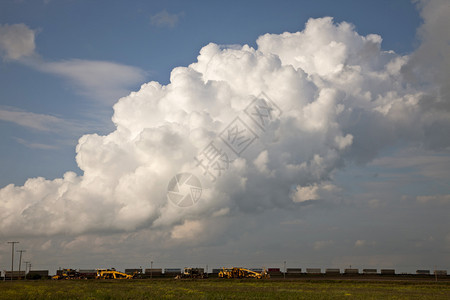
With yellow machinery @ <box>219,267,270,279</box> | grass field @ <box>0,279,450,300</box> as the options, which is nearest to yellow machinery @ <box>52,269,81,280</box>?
yellow machinery @ <box>219,267,270,279</box>

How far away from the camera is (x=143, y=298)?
5725 centimetres

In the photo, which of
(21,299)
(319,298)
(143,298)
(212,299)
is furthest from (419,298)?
(21,299)

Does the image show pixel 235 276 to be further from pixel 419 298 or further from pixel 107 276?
pixel 419 298

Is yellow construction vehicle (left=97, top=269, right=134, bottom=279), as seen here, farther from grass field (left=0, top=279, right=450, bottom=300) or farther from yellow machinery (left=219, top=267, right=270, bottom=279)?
grass field (left=0, top=279, right=450, bottom=300)

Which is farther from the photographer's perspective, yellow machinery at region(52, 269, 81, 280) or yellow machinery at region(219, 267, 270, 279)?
yellow machinery at region(52, 269, 81, 280)

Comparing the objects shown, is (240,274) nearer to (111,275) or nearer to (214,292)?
(111,275)

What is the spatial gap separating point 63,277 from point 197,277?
4401cm

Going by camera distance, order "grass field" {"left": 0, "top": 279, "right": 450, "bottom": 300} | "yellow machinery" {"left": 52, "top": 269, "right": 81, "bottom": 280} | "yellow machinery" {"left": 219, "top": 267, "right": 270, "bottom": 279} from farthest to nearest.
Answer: "yellow machinery" {"left": 52, "top": 269, "right": 81, "bottom": 280} < "yellow machinery" {"left": 219, "top": 267, "right": 270, "bottom": 279} < "grass field" {"left": 0, "top": 279, "right": 450, "bottom": 300}

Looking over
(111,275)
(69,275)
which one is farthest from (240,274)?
(69,275)

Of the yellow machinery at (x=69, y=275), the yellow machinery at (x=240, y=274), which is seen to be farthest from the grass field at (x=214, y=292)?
the yellow machinery at (x=69, y=275)

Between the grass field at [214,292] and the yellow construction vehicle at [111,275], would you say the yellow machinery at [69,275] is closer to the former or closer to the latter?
the yellow construction vehicle at [111,275]

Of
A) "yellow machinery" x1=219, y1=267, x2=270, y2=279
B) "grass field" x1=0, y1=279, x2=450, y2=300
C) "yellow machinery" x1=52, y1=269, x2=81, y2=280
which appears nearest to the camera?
"grass field" x1=0, y1=279, x2=450, y2=300

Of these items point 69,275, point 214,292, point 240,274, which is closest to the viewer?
point 214,292

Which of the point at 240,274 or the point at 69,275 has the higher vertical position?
the point at 240,274
